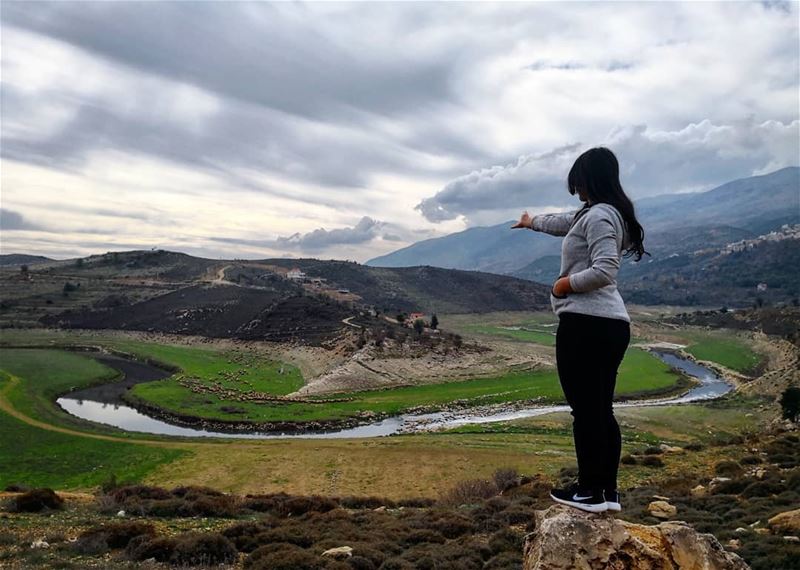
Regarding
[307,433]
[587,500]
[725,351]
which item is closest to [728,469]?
[587,500]

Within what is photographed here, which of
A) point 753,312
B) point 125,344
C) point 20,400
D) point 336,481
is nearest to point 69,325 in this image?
point 125,344

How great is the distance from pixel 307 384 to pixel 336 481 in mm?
29297

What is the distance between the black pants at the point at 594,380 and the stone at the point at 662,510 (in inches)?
460

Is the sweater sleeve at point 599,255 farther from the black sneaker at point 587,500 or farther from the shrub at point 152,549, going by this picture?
the shrub at point 152,549

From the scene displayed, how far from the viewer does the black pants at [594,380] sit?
13.3 ft

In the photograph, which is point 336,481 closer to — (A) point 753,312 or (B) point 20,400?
(B) point 20,400

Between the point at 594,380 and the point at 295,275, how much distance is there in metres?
141

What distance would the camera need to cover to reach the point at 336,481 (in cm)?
2477

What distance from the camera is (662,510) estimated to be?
14094 mm

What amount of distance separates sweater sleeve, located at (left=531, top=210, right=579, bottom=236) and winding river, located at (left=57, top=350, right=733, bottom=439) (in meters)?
34.4

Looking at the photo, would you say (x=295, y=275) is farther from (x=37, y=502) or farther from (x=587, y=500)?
(x=587, y=500)

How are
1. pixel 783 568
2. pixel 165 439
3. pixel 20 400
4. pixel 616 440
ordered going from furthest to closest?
1. pixel 20 400
2. pixel 165 439
3. pixel 783 568
4. pixel 616 440

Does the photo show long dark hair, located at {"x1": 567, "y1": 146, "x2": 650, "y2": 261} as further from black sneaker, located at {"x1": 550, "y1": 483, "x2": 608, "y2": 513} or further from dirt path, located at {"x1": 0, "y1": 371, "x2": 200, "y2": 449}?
dirt path, located at {"x1": 0, "y1": 371, "x2": 200, "y2": 449}

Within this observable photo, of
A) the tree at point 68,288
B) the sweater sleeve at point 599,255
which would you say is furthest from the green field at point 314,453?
the tree at point 68,288
